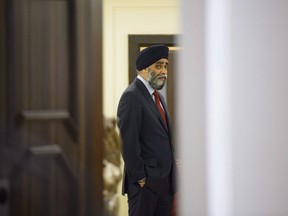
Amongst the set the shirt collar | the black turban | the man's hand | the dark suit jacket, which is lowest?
the man's hand

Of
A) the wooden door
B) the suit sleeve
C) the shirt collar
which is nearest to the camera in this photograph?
the wooden door

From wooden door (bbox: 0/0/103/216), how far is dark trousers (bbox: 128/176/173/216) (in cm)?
92

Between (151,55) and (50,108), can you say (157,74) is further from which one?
(50,108)

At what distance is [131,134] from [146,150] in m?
0.13

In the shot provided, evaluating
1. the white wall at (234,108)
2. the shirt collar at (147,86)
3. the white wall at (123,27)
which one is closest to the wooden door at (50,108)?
the white wall at (234,108)

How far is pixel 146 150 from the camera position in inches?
89.0

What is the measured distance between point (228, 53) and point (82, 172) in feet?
1.75

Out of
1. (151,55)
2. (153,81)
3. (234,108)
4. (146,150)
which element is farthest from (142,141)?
(234,108)

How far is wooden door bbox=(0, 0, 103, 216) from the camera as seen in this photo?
1.22 m

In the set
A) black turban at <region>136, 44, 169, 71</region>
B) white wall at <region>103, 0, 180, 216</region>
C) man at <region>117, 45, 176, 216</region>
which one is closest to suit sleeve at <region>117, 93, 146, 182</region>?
man at <region>117, 45, 176, 216</region>

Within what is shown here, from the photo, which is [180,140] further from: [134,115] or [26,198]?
[134,115]

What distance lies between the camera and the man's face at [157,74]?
7.90ft

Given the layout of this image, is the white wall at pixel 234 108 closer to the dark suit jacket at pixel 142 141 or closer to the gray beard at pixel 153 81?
the dark suit jacket at pixel 142 141

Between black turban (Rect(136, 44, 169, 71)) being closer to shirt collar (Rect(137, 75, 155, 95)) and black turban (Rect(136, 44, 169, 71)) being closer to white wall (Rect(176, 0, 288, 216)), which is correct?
shirt collar (Rect(137, 75, 155, 95))
